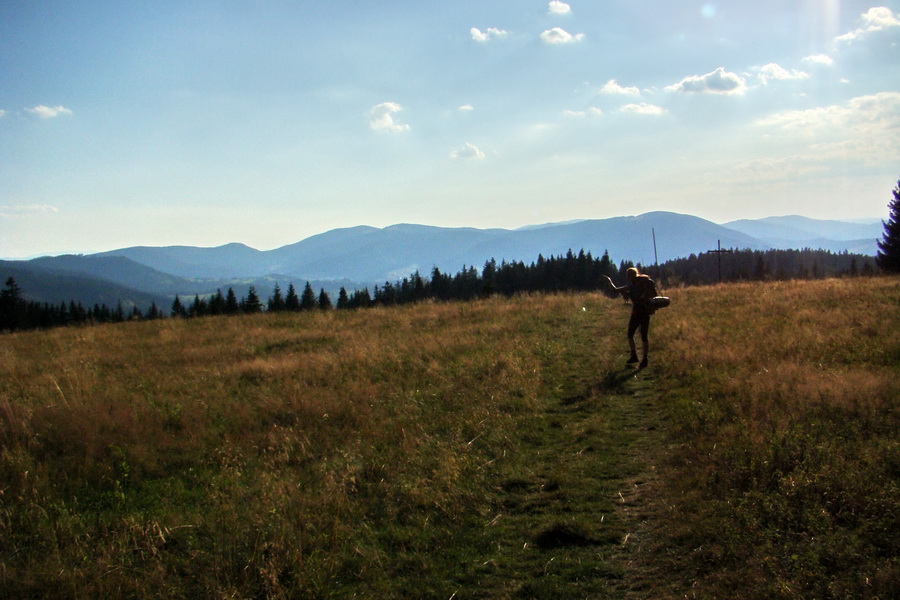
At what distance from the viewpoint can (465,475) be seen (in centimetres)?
650

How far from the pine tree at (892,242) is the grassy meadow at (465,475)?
49.3 meters

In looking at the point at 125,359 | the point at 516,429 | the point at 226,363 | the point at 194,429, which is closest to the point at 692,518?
the point at 516,429

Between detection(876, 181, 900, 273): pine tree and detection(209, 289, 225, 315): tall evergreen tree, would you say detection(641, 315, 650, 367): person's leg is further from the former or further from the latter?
detection(876, 181, 900, 273): pine tree

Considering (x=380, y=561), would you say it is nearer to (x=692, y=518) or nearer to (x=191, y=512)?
(x=191, y=512)

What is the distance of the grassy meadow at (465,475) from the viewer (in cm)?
421

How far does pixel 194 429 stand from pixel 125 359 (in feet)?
24.9

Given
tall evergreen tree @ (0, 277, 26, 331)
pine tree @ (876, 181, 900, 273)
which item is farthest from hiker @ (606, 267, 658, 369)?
tall evergreen tree @ (0, 277, 26, 331)

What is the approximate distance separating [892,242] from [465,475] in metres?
62.2

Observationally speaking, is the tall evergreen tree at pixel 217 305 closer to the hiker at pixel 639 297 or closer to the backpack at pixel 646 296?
the hiker at pixel 639 297

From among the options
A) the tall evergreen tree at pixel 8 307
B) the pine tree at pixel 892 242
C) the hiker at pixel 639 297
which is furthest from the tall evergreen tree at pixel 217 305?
the pine tree at pixel 892 242

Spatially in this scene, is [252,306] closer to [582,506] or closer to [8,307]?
[8,307]

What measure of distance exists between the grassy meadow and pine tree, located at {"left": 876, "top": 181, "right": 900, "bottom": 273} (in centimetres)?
4935

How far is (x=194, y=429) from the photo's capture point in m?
7.70

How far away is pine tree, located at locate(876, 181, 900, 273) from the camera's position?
161 feet
